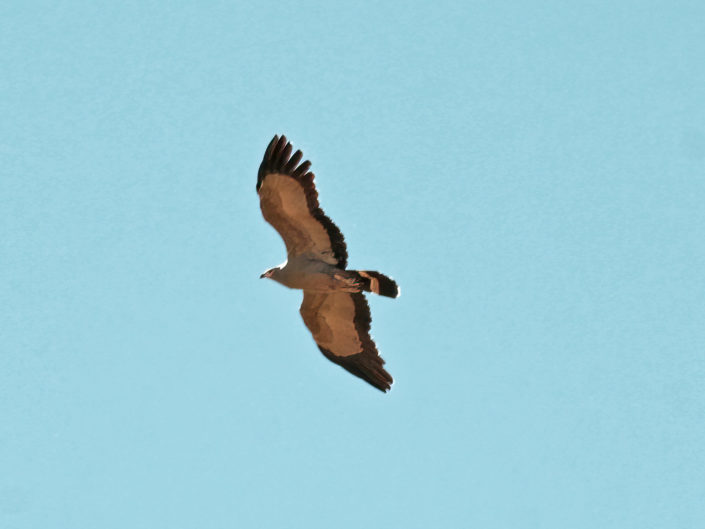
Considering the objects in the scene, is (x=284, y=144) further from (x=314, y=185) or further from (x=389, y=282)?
(x=389, y=282)

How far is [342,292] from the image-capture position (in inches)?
866

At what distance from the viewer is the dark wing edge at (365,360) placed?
73.7 ft

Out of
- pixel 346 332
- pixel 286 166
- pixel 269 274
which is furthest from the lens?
pixel 346 332

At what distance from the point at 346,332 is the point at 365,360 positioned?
22.7 inches

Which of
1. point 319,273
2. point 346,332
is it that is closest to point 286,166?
point 319,273

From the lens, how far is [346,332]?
74.1ft

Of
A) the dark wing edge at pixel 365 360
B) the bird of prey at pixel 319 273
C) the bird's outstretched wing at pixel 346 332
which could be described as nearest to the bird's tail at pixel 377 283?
the bird of prey at pixel 319 273

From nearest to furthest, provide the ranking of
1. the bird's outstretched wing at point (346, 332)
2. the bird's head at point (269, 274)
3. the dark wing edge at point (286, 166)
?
the dark wing edge at point (286, 166) → the bird's head at point (269, 274) → the bird's outstretched wing at point (346, 332)

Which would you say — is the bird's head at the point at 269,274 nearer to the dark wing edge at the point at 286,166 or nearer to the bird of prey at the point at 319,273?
the bird of prey at the point at 319,273

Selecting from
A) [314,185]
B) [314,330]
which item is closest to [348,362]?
[314,330]

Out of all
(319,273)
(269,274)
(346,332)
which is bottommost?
(269,274)

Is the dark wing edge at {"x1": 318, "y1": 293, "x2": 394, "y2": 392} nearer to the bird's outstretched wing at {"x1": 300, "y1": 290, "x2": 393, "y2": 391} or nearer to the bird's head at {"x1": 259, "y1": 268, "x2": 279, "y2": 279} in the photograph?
the bird's outstretched wing at {"x1": 300, "y1": 290, "x2": 393, "y2": 391}

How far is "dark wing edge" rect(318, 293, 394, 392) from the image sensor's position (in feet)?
73.7

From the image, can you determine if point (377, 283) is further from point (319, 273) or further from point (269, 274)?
point (269, 274)
